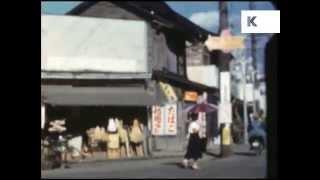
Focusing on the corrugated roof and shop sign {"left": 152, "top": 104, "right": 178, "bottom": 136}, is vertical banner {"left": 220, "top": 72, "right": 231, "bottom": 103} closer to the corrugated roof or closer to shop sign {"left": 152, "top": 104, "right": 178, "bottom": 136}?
the corrugated roof

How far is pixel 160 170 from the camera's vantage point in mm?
23750

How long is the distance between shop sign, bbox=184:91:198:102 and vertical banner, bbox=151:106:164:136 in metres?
4.28

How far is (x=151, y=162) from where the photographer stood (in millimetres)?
27453

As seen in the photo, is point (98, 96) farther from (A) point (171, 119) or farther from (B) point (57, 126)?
(A) point (171, 119)

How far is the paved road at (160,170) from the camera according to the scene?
2172cm

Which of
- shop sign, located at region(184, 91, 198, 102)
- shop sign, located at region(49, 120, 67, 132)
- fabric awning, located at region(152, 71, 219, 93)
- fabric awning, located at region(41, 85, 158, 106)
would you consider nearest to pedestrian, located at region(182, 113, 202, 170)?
shop sign, located at region(49, 120, 67, 132)

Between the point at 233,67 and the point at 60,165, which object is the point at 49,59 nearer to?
the point at 60,165

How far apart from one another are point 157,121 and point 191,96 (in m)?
5.72

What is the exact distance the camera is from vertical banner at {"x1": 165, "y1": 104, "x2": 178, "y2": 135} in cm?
3303

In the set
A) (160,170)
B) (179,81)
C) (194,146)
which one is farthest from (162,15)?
(160,170)

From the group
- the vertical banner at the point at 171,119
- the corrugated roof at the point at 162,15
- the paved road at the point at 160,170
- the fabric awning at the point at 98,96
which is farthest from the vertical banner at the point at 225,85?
the paved road at the point at 160,170

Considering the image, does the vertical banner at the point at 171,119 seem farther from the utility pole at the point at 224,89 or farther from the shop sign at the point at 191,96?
the shop sign at the point at 191,96

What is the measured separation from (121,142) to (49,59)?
416 centimetres
